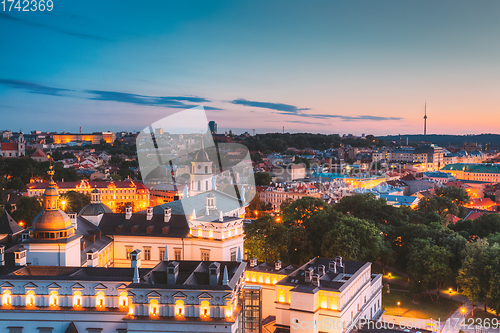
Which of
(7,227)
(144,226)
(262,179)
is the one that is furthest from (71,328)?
(262,179)

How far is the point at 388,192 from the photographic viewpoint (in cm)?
7919

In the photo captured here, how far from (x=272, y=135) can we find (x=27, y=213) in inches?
4809

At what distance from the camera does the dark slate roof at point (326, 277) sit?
2523 cm

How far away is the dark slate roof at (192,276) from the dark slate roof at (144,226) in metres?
8.28

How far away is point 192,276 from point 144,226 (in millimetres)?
12813

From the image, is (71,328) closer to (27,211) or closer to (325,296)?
(325,296)

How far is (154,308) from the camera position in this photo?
18891 mm

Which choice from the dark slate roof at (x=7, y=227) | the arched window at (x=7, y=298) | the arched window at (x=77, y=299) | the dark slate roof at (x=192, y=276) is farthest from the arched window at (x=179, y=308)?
the dark slate roof at (x=7, y=227)

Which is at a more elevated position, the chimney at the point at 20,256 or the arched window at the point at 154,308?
the chimney at the point at 20,256

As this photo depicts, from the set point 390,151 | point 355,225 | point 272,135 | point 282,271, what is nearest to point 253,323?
point 282,271

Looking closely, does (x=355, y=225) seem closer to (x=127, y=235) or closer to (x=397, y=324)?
(x=397, y=324)

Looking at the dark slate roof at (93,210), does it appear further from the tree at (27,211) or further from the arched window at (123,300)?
the tree at (27,211)

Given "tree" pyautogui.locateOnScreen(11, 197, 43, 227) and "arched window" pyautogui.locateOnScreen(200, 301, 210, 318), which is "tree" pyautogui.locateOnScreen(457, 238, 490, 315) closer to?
"arched window" pyautogui.locateOnScreen(200, 301, 210, 318)

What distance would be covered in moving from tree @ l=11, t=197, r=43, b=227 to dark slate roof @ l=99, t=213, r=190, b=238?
2161 cm
